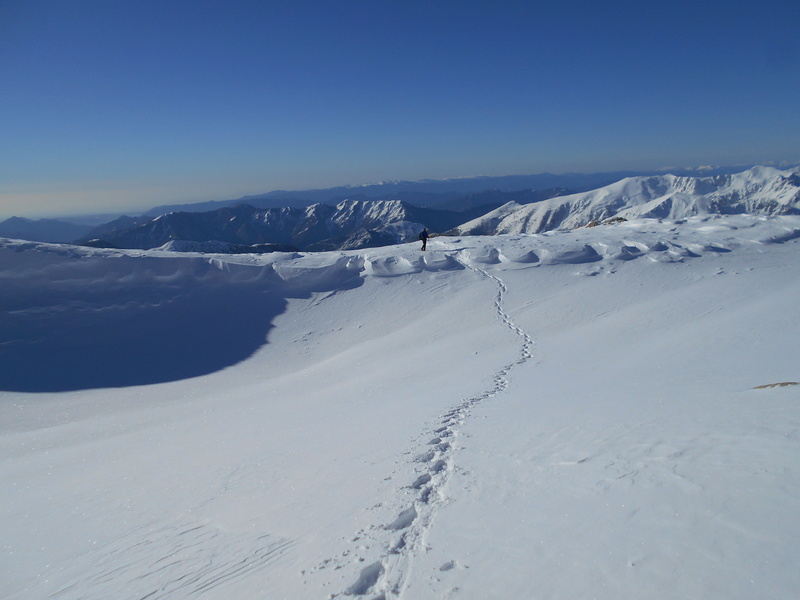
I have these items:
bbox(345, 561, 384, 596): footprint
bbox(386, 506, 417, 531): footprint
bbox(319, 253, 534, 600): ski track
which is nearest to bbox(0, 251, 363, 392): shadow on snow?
bbox(319, 253, 534, 600): ski track

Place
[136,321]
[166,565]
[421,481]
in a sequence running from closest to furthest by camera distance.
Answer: [166,565] → [421,481] → [136,321]

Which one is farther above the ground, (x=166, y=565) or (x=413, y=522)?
(x=413, y=522)

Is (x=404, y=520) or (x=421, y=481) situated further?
(x=421, y=481)

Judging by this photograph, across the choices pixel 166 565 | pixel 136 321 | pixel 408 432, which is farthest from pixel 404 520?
pixel 136 321

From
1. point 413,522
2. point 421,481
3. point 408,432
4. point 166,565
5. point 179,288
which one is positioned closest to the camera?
point 413,522

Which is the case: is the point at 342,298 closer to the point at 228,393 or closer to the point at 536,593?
the point at 228,393

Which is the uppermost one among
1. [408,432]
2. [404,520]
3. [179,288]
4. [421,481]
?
[179,288]

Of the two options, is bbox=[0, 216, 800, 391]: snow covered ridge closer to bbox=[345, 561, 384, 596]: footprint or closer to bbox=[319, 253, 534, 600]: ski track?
bbox=[319, 253, 534, 600]: ski track

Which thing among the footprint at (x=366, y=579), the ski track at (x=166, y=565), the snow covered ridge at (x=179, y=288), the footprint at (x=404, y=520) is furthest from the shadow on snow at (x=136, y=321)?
the footprint at (x=366, y=579)

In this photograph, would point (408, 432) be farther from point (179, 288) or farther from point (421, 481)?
point (179, 288)
